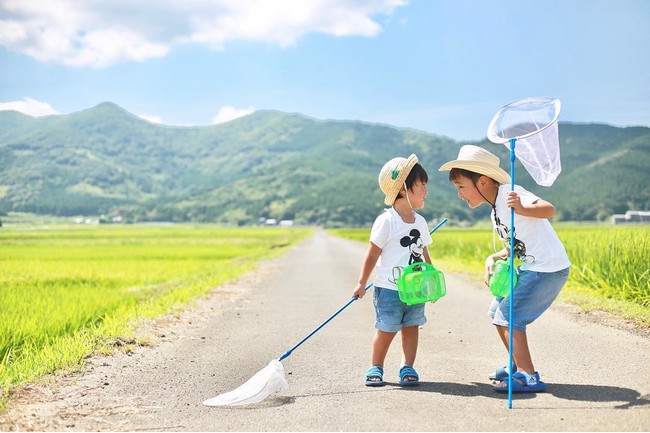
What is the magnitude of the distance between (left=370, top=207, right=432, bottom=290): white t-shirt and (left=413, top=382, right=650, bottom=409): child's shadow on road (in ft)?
2.75

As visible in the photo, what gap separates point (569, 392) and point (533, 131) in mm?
1886

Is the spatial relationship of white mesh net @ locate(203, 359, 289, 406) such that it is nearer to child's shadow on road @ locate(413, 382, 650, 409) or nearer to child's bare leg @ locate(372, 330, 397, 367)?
child's bare leg @ locate(372, 330, 397, 367)

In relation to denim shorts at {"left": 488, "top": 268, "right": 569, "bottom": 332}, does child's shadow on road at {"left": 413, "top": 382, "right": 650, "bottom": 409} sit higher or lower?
lower

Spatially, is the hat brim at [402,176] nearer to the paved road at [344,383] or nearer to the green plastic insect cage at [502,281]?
the green plastic insect cage at [502,281]

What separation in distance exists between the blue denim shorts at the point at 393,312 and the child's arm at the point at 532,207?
3.68 feet

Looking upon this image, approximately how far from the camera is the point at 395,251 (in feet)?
16.1

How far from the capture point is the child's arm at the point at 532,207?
4332mm

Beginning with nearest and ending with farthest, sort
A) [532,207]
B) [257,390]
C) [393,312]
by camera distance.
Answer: [532,207], [257,390], [393,312]

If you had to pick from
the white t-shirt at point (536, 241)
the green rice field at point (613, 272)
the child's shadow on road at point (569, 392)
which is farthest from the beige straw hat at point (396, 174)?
the green rice field at point (613, 272)

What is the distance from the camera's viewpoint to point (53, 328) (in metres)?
7.91

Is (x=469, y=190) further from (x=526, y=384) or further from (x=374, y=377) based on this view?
Answer: (x=374, y=377)

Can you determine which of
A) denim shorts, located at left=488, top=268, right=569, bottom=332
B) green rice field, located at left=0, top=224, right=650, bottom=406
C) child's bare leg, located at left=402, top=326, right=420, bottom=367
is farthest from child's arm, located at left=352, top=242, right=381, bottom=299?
green rice field, located at left=0, top=224, right=650, bottom=406

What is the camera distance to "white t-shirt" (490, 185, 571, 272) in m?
4.59

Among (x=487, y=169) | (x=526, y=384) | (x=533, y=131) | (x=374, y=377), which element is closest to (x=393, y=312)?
(x=374, y=377)
